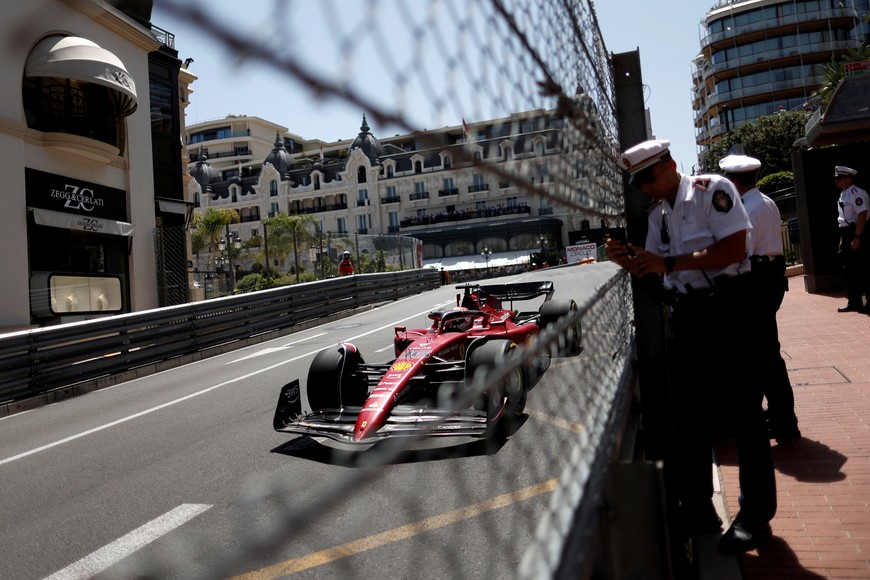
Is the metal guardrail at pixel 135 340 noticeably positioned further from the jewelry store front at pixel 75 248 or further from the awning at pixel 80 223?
the jewelry store front at pixel 75 248

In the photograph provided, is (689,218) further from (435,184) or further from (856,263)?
(856,263)

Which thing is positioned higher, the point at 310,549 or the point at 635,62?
the point at 635,62

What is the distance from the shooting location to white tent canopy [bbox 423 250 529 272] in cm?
4204

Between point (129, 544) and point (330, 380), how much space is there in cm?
221

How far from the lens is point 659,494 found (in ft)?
4.37

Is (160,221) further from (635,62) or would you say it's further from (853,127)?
(635,62)

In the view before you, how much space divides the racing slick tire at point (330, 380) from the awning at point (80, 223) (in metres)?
11.4

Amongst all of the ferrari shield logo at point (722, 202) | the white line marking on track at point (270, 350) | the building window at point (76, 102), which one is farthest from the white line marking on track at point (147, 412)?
the ferrari shield logo at point (722, 202)

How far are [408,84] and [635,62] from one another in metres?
1.94

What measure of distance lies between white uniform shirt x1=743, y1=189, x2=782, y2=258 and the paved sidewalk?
A: 3.89ft

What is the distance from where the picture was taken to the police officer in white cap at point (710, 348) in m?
2.88

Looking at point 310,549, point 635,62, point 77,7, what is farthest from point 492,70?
point 310,549

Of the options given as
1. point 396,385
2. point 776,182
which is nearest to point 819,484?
point 396,385

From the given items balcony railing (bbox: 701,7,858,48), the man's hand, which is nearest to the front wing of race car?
the man's hand
